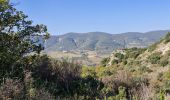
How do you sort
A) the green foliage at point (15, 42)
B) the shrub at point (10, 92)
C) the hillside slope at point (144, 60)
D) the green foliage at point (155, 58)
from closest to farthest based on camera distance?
the shrub at point (10, 92) < the green foliage at point (15, 42) < the hillside slope at point (144, 60) < the green foliage at point (155, 58)

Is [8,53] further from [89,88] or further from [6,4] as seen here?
[89,88]

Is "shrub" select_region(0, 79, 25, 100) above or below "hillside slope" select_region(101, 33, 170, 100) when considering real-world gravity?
above

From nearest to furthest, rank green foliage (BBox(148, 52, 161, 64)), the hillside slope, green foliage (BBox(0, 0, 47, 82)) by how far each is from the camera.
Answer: green foliage (BBox(0, 0, 47, 82)) < the hillside slope < green foliage (BBox(148, 52, 161, 64))

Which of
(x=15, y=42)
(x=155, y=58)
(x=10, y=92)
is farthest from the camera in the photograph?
(x=155, y=58)

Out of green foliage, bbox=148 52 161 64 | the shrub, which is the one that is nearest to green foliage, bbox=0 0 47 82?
the shrub

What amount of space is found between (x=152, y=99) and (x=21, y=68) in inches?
221

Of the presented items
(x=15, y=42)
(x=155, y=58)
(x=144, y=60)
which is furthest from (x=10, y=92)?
(x=144, y=60)

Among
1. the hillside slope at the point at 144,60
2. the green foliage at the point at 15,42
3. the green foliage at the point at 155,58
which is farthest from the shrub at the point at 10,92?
the green foliage at the point at 155,58

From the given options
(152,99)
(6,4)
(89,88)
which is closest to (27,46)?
(6,4)

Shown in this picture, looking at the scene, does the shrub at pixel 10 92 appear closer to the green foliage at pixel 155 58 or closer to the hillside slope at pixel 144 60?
the hillside slope at pixel 144 60

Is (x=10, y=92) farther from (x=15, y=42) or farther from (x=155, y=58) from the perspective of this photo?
(x=155, y=58)

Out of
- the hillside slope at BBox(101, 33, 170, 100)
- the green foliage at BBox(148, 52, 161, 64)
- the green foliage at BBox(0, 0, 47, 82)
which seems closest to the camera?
the green foliage at BBox(0, 0, 47, 82)

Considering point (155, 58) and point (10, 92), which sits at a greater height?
point (10, 92)

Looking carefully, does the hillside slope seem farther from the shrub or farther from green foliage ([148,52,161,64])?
the shrub
